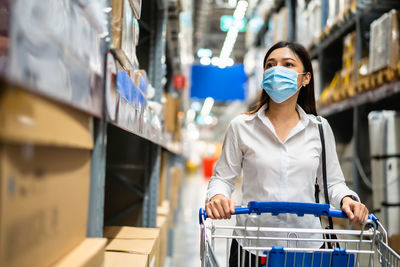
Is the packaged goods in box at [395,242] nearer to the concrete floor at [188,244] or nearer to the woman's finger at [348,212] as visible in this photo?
the concrete floor at [188,244]

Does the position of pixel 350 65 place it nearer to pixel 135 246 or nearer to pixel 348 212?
pixel 348 212

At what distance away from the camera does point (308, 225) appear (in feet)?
5.60

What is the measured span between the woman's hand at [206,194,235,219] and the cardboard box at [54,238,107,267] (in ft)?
1.52

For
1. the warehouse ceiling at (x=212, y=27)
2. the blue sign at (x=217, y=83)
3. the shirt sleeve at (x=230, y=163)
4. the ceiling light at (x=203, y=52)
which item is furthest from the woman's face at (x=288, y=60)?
the ceiling light at (x=203, y=52)

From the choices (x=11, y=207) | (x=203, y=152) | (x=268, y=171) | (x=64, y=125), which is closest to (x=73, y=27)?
(x=64, y=125)

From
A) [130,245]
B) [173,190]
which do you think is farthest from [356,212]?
[173,190]

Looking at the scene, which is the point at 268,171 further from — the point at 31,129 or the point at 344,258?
the point at 31,129

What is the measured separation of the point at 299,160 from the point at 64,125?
1.12 metres

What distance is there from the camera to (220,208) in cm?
149

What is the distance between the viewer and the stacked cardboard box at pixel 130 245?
5.62 ft

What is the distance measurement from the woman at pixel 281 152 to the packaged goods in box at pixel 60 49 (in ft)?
2.51

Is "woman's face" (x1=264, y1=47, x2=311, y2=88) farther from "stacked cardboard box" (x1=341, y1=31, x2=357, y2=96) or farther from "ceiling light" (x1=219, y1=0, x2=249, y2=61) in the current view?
"ceiling light" (x1=219, y1=0, x2=249, y2=61)

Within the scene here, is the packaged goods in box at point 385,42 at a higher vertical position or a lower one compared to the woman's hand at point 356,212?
higher

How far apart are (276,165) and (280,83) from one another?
0.38 meters
